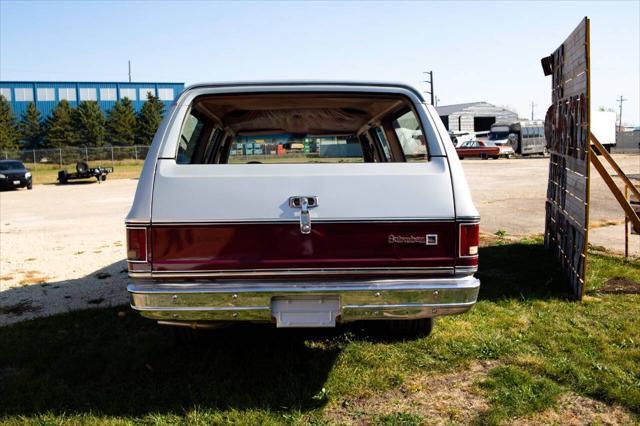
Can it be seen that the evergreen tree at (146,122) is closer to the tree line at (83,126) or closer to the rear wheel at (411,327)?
the tree line at (83,126)

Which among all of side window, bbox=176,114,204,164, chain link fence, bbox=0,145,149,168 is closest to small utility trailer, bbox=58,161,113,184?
chain link fence, bbox=0,145,149,168

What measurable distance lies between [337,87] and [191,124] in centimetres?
117

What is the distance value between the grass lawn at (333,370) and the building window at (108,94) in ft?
235

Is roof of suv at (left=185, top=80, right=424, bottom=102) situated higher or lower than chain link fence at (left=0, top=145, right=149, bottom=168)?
lower

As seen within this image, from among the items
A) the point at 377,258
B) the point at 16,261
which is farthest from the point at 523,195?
the point at 377,258

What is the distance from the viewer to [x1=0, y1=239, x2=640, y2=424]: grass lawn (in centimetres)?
340

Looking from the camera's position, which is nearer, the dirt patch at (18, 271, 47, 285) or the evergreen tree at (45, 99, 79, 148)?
the dirt patch at (18, 271, 47, 285)

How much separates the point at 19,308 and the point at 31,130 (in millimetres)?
59164

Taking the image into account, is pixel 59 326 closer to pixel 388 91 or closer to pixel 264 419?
pixel 264 419

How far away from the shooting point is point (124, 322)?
5.15m

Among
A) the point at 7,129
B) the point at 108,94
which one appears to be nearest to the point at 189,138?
the point at 7,129

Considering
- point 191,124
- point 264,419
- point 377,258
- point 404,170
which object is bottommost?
point 264,419

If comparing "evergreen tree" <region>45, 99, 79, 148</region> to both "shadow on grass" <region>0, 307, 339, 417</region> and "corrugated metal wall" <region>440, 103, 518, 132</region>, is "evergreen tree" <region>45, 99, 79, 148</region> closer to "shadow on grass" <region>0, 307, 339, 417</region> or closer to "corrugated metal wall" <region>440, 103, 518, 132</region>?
"corrugated metal wall" <region>440, 103, 518, 132</region>

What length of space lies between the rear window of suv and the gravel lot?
2120 millimetres
